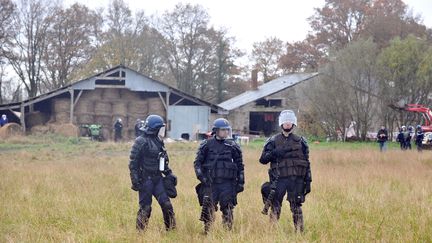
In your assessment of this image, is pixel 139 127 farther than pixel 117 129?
No

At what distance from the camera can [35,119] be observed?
34969 mm

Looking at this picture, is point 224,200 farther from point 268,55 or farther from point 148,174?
point 268,55

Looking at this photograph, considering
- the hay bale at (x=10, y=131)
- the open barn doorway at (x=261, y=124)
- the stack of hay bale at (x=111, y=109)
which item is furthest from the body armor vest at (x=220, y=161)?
the open barn doorway at (x=261, y=124)

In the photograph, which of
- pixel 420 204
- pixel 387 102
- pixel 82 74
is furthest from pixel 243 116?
pixel 420 204

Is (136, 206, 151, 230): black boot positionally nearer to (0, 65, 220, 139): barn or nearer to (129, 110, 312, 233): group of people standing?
(129, 110, 312, 233): group of people standing

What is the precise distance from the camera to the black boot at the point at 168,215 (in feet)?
24.3

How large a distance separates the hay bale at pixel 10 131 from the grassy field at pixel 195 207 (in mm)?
14726

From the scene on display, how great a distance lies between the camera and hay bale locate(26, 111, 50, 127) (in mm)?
34625

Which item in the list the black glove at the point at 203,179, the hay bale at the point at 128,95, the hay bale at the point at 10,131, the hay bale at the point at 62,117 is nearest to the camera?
the black glove at the point at 203,179

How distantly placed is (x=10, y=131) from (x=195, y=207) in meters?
23.7

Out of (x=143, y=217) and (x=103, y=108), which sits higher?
(x=103, y=108)

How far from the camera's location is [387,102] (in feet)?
115

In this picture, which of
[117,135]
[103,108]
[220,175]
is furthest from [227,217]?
[103,108]

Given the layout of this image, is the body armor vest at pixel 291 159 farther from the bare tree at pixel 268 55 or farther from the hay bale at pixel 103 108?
the bare tree at pixel 268 55
